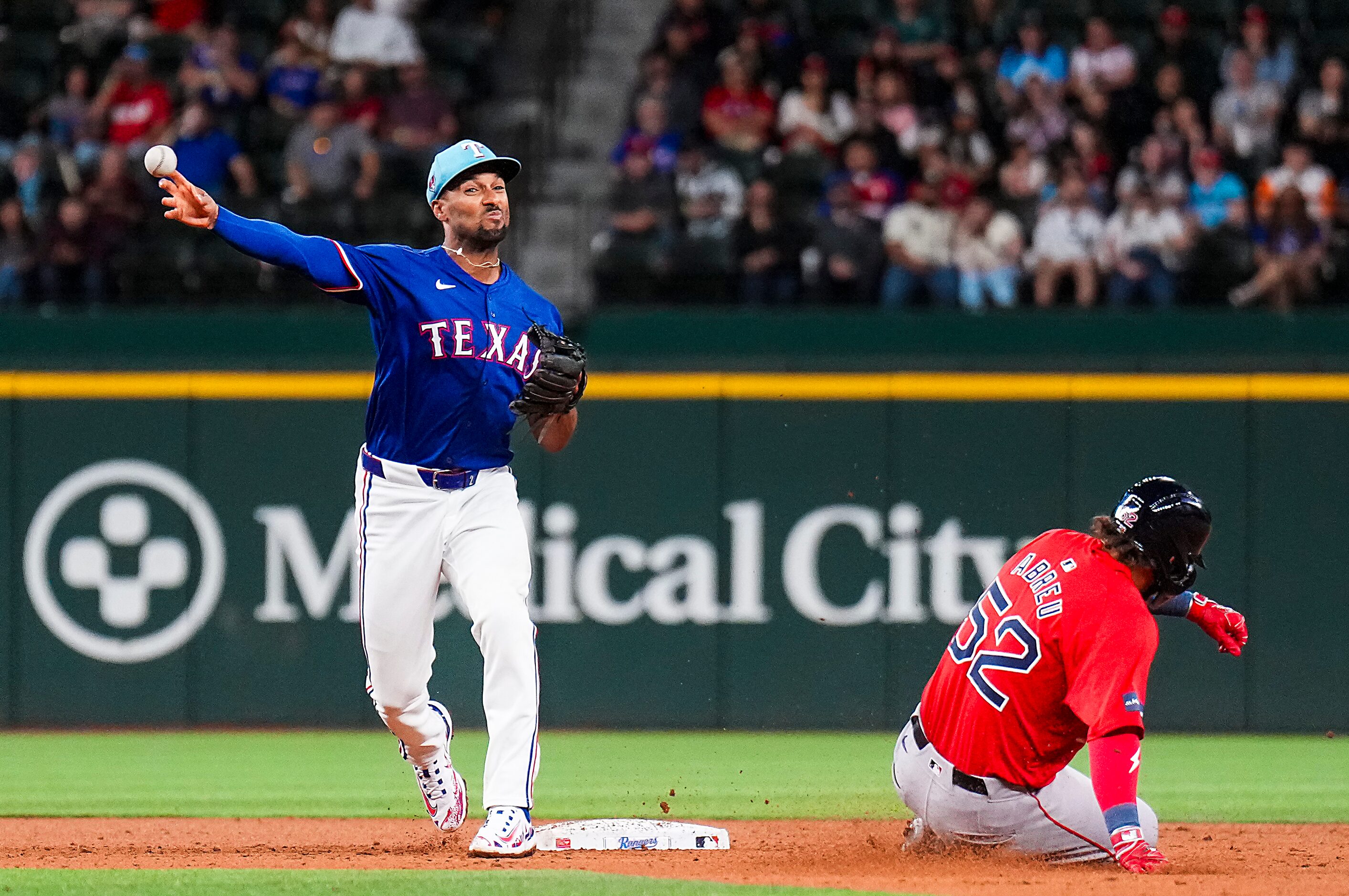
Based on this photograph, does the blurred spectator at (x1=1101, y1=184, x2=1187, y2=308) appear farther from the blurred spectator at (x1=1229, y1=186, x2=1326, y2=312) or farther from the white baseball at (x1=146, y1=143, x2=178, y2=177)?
the white baseball at (x1=146, y1=143, x2=178, y2=177)

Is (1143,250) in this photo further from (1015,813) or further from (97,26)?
(97,26)

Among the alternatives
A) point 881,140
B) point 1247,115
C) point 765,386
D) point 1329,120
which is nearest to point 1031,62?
point 881,140

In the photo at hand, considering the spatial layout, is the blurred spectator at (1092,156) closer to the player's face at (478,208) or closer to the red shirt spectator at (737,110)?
the red shirt spectator at (737,110)

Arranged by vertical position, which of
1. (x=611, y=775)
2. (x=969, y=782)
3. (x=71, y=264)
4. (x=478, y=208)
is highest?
(x=71, y=264)

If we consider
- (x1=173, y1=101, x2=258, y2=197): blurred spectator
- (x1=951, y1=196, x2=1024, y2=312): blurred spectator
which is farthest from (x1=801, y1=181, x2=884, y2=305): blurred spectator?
(x1=173, y1=101, x2=258, y2=197): blurred spectator

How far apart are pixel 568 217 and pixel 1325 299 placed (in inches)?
178

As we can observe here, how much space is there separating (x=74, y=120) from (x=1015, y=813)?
361 inches

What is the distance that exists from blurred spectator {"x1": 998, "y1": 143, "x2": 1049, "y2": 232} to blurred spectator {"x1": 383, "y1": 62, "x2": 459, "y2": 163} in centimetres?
358

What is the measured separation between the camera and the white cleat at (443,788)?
609 centimetres

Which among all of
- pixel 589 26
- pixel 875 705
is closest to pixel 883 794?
pixel 875 705

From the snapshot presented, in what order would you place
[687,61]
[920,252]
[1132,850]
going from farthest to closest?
[687,61]
[920,252]
[1132,850]

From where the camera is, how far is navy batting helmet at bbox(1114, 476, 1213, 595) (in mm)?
5090

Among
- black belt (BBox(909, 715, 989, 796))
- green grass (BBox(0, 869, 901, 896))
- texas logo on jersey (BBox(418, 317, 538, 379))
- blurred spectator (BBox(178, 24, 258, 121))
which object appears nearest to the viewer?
green grass (BBox(0, 869, 901, 896))

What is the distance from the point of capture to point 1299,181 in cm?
1112
